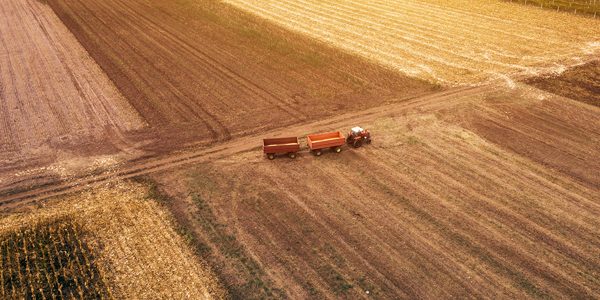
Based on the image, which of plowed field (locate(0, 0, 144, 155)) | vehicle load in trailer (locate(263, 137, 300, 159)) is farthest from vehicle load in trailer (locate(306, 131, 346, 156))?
plowed field (locate(0, 0, 144, 155))

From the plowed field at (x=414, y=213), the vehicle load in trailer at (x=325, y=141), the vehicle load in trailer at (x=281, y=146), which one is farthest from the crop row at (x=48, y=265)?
the vehicle load in trailer at (x=325, y=141)

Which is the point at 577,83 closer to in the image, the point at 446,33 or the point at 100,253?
the point at 446,33

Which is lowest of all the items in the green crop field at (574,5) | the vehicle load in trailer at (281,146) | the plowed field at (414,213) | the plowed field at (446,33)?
the plowed field at (414,213)

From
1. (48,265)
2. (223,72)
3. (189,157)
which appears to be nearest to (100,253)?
(48,265)

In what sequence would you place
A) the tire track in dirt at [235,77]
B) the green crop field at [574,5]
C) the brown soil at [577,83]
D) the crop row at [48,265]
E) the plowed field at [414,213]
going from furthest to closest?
1. the green crop field at [574,5]
2. the brown soil at [577,83]
3. the tire track in dirt at [235,77]
4. the plowed field at [414,213]
5. the crop row at [48,265]

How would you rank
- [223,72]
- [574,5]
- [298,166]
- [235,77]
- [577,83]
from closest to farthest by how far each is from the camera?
[298,166] < [577,83] < [235,77] < [223,72] < [574,5]

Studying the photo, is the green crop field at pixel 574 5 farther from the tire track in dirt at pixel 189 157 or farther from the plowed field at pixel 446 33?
the tire track in dirt at pixel 189 157

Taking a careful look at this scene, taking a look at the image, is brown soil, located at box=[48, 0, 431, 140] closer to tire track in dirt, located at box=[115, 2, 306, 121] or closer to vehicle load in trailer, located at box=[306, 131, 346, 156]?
tire track in dirt, located at box=[115, 2, 306, 121]
